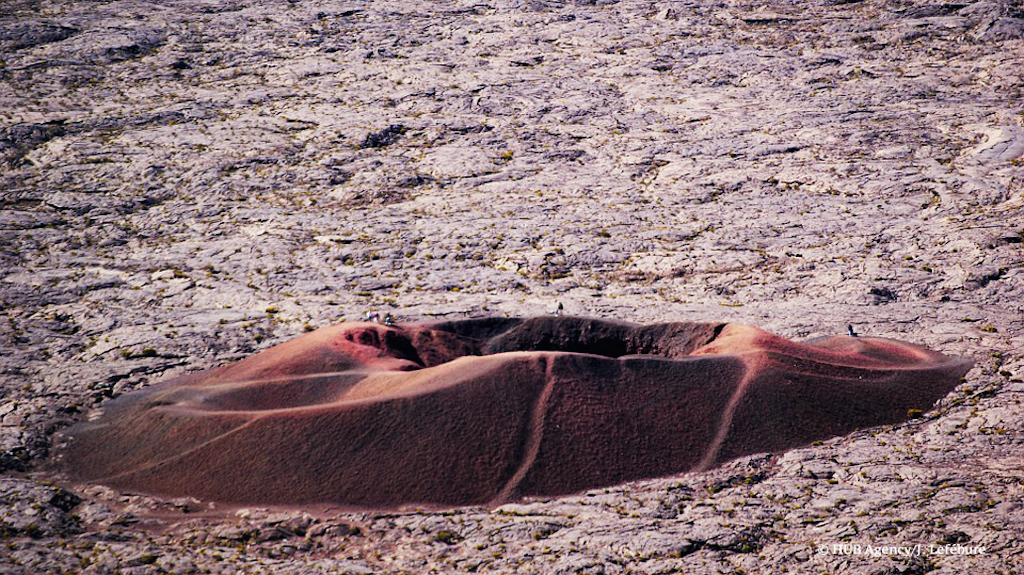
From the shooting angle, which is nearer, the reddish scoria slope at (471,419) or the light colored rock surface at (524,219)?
the light colored rock surface at (524,219)

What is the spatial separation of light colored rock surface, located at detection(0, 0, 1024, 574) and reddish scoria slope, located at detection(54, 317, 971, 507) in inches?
17.4

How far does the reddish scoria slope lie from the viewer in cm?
1009

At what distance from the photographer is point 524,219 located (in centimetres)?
1748

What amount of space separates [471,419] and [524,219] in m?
7.67

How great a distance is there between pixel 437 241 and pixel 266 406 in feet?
21.0

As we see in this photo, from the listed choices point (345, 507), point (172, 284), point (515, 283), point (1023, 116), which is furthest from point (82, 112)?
point (1023, 116)

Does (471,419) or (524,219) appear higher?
(524,219)

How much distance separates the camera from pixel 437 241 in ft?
55.2

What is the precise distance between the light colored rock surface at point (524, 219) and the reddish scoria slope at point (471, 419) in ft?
1.45

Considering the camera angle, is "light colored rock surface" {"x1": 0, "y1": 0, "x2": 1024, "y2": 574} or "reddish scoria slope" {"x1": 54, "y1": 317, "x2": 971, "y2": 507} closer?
"light colored rock surface" {"x1": 0, "y1": 0, "x2": 1024, "y2": 574}

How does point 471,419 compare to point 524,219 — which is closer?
point 471,419

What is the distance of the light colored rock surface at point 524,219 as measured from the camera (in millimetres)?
9180

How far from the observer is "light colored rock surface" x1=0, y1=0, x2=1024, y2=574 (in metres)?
9.18

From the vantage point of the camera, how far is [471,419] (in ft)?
34.5
